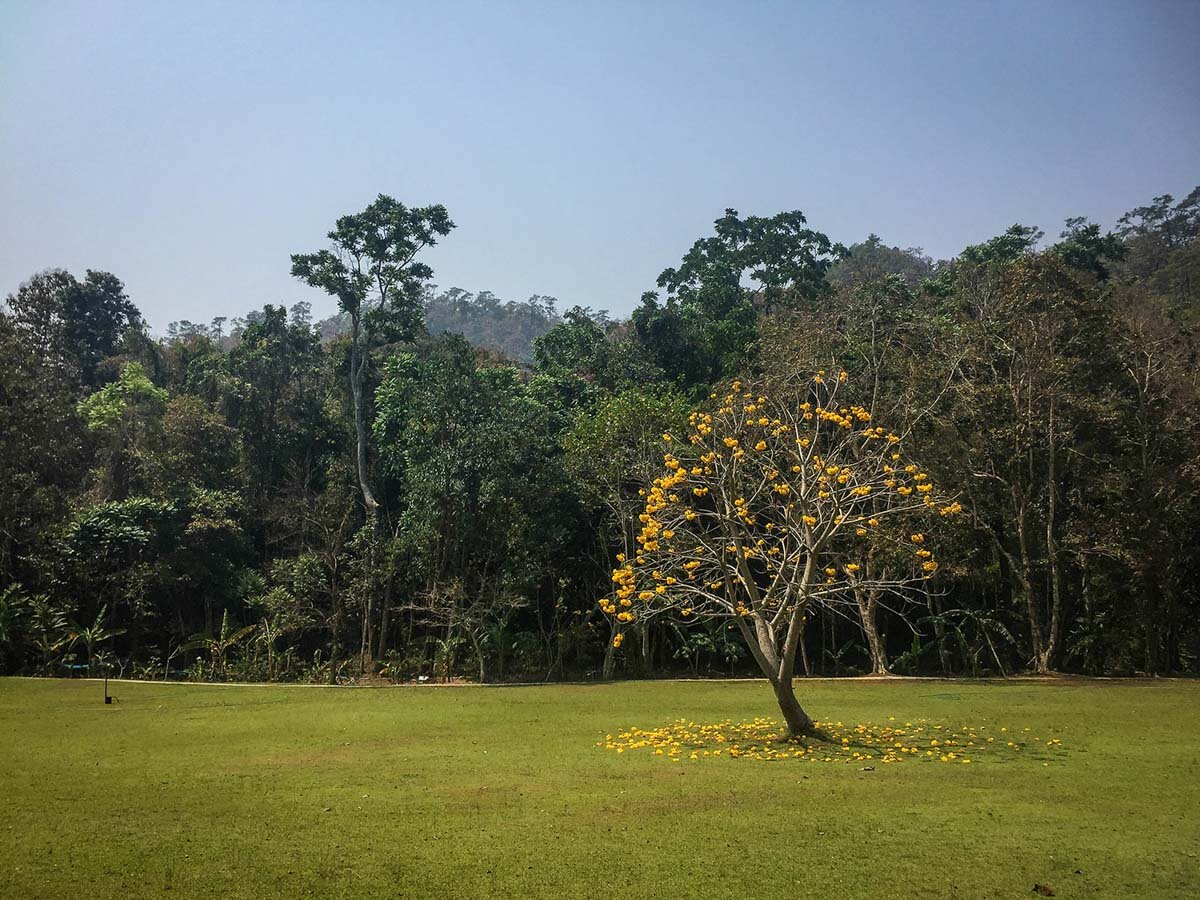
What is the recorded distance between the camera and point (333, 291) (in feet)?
92.7

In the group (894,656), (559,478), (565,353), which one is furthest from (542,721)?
(565,353)

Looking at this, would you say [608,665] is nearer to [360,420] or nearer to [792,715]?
[360,420]

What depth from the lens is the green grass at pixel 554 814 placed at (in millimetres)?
5504

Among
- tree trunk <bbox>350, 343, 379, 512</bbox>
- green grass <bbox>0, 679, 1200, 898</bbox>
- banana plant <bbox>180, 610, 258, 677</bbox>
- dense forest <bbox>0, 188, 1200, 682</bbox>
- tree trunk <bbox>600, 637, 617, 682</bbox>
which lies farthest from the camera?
tree trunk <bbox>350, 343, 379, 512</bbox>

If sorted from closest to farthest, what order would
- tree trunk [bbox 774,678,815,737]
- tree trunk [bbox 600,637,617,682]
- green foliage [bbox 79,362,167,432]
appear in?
1. tree trunk [bbox 774,678,815,737]
2. tree trunk [bbox 600,637,617,682]
3. green foliage [bbox 79,362,167,432]

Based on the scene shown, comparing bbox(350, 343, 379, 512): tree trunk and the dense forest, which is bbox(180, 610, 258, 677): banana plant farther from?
bbox(350, 343, 379, 512): tree trunk

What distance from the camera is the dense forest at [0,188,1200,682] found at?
65.1 feet

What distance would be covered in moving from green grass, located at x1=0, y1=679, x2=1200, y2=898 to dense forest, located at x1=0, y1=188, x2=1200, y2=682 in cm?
827

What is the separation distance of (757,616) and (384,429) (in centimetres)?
1789

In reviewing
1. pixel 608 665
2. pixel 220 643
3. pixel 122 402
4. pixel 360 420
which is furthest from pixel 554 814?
pixel 122 402

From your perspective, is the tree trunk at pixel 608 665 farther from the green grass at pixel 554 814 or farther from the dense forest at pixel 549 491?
the green grass at pixel 554 814

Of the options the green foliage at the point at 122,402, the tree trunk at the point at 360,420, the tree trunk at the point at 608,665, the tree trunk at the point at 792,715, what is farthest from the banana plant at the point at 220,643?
the tree trunk at the point at 792,715

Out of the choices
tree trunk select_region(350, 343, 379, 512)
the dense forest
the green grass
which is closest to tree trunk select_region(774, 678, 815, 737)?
the green grass

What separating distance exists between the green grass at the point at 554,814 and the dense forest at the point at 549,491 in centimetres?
827
